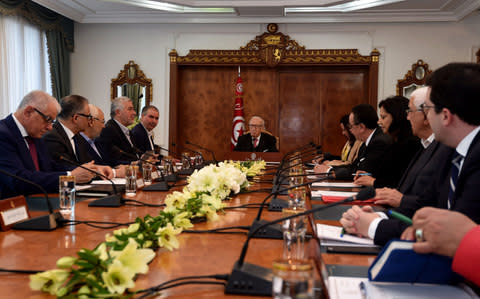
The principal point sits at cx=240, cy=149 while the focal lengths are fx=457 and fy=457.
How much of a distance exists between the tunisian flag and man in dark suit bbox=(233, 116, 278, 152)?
0.97 meters

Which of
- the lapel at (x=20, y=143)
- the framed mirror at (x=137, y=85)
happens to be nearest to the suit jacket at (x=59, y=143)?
the lapel at (x=20, y=143)

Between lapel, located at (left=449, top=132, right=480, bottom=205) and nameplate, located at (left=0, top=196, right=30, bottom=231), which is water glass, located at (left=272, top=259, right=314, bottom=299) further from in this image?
nameplate, located at (left=0, top=196, right=30, bottom=231)

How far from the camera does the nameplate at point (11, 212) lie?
1.80 metres

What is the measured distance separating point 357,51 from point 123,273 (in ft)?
25.3

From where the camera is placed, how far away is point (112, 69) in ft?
28.3

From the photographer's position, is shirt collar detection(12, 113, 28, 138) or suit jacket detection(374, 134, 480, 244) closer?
suit jacket detection(374, 134, 480, 244)

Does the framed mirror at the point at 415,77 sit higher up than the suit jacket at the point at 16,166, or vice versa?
→ the framed mirror at the point at 415,77

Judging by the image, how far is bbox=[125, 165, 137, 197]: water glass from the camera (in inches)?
111

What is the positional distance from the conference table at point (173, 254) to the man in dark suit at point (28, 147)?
1.15 meters

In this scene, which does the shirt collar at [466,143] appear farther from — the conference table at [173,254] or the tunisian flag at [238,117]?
the tunisian flag at [238,117]

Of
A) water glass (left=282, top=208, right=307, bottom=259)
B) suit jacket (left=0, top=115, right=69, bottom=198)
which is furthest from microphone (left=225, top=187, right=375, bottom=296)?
suit jacket (left=0, top=115, right=69, bottom=198)

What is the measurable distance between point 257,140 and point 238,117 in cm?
118

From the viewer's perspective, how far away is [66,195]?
84.9 inches

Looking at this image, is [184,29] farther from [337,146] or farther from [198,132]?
[337,146]
